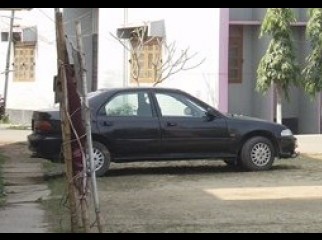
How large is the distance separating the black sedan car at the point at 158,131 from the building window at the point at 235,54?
7480mm

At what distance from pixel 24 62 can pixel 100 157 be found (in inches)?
598

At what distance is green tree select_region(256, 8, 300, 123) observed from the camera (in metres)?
17.5

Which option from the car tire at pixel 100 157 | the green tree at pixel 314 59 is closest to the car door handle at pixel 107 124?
the car tire at pixel 100 157

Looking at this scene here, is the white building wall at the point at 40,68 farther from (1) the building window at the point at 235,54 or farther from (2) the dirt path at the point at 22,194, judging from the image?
(2) the dirt path at the point at 22,194

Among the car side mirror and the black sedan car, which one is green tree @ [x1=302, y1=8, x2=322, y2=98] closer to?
the black sedan car

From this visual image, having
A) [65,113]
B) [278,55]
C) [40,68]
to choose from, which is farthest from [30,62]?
[65,113]

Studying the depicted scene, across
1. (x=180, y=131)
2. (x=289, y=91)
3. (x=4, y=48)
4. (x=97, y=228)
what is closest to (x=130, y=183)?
(x=180, y=131)

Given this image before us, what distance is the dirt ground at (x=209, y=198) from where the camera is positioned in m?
7.91

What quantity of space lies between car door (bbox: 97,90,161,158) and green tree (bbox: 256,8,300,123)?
667 cm

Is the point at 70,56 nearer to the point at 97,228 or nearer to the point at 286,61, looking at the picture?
the point at 97,228

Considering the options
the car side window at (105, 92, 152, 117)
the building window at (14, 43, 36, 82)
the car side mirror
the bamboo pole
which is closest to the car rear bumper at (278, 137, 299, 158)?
the car side mirror

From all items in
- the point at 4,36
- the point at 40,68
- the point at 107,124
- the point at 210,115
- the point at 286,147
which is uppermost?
the point at 4,36

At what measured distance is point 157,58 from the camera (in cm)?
2008

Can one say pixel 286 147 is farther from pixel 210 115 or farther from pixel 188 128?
pixel 188 128
